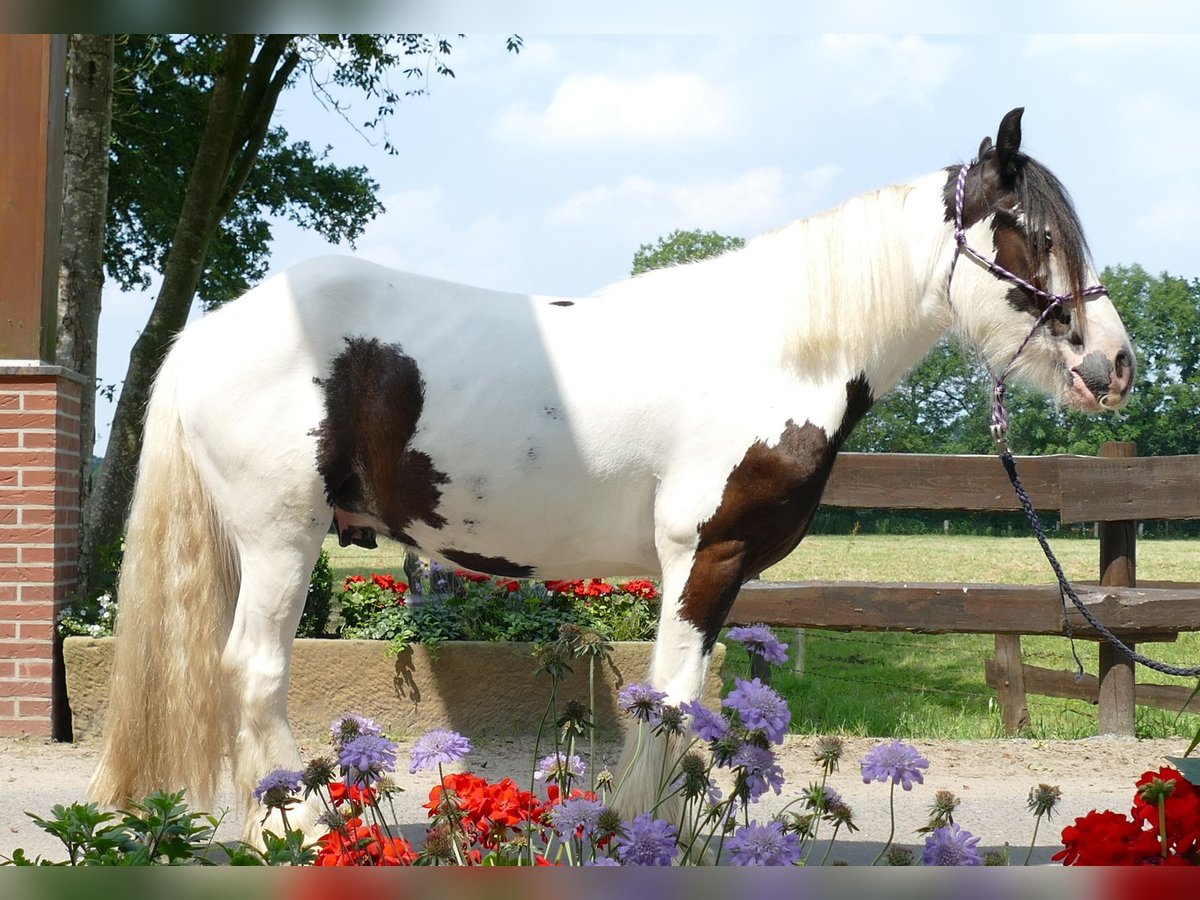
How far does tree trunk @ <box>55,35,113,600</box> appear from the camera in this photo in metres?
6.64

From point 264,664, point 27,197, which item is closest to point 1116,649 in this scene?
point 264,664

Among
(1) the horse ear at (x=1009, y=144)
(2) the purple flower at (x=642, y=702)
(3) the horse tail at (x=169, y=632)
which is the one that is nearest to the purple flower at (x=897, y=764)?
(2) the purple flower at (x=642, y=702)

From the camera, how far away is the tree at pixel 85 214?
6.64m

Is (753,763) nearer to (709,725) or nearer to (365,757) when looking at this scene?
(709,725)

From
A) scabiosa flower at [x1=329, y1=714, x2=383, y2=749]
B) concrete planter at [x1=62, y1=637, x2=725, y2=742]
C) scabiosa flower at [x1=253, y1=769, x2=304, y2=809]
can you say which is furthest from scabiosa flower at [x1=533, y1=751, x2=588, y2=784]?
concrete planter at [x1=62, y1=637, x2=725, y2=742]

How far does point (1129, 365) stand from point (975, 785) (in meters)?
2.68

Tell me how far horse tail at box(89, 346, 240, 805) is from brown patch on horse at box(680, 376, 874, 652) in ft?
5.32

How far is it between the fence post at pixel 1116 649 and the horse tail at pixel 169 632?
5.26 meters

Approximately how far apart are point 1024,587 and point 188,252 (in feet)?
22.3

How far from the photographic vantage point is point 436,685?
5641 mm

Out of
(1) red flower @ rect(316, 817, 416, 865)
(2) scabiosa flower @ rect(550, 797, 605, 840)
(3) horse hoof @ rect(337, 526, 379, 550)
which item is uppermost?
(3) horse hoof @ rect(337, 526, 379, 550)

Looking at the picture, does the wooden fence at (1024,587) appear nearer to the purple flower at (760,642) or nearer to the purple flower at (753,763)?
the purple flower at (760,642)

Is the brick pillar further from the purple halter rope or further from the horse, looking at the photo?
the purple halter rope
